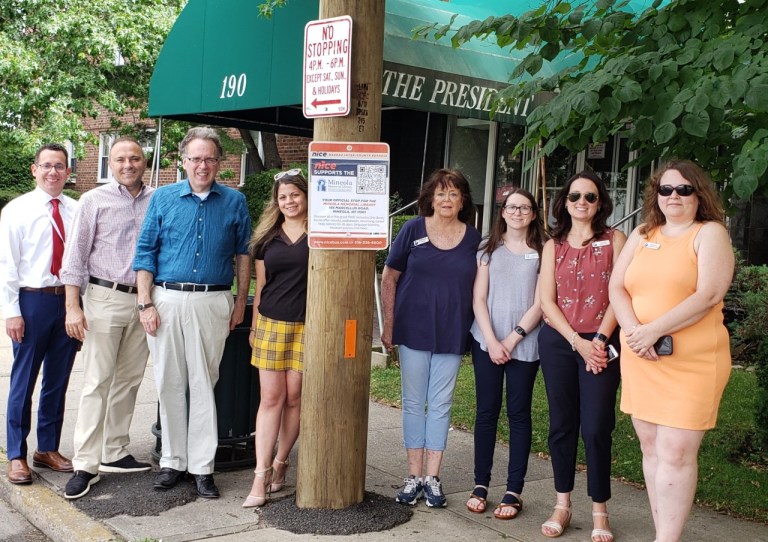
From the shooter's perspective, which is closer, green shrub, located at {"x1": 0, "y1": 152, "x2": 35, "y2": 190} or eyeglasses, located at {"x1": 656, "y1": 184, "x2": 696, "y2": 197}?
eyeglasses, located at {"x1": 656, "y1": 184, "x2": 696, "y2": 197}

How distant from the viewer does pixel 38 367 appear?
5527 millimetres

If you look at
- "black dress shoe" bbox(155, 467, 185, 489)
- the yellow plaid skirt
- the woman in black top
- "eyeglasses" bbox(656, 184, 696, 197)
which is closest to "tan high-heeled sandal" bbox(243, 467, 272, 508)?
the woman in black top

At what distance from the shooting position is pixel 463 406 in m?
7.85

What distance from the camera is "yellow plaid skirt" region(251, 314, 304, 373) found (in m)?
5.02

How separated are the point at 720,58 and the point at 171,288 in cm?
316

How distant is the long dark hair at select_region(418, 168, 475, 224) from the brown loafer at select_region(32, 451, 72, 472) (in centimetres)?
277

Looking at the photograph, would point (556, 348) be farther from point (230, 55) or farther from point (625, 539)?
point (230, 55)

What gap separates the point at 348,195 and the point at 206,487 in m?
1.92

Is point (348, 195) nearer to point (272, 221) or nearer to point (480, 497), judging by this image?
point (272, 221)

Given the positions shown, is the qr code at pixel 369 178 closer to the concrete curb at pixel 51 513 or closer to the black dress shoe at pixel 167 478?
the black dress shoe at pixel 167 478

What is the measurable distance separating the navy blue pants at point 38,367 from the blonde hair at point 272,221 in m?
1.36

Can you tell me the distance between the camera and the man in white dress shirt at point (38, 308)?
5.40m

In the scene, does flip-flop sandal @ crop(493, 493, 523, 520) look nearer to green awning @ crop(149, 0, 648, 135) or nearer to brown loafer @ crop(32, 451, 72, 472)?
brown loafer @ crop(32, 451, 72, 472)

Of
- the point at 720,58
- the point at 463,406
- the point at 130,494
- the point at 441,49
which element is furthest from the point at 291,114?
the point at 720,58
